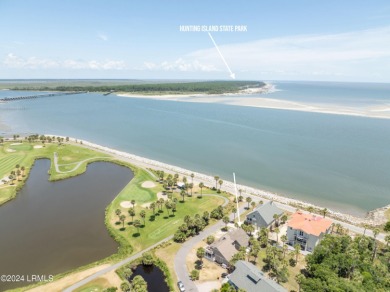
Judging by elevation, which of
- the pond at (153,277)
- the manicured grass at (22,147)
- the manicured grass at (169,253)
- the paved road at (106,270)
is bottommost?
the pond at (153,277)

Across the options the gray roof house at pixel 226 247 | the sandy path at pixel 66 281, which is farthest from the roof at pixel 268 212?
the sandy path at pixel 66 281

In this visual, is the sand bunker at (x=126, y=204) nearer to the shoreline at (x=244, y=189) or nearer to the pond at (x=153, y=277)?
the pond at (x=153, y=277)

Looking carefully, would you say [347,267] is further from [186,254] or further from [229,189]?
[229,189]

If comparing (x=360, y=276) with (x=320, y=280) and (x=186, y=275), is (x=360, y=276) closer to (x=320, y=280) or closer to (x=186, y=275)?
(x=320, y=280)

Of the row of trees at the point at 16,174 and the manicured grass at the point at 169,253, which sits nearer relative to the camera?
the manicured grass at the point at 169,253

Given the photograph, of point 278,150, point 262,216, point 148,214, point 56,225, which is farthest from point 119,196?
point 278,150

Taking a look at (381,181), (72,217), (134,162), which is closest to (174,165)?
(134,162)

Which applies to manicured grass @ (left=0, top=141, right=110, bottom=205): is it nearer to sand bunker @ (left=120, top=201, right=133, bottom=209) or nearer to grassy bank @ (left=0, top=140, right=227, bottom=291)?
grassy bank @ (left=0, top=140, right=227, bottom=291)

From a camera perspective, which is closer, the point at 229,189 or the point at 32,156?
the point at 229,189
